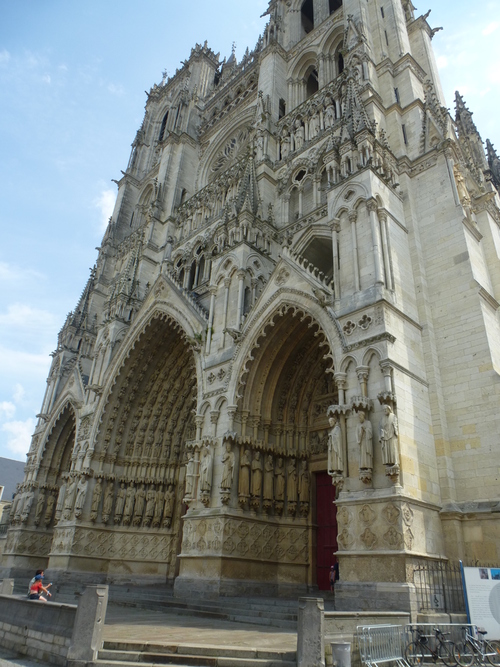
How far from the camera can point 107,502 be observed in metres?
18.0

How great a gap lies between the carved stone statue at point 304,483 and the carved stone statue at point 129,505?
7622mm

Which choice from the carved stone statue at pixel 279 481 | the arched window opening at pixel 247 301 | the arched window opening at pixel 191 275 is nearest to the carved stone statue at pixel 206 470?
the carved stone statue at pixel 279 481

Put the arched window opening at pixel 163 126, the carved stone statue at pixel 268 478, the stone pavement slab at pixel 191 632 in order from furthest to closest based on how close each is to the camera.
→ the arched window opening at pixel 163 126
the carved stone statue at pixel 268 478
the stone pavement slab at pixel 191 632

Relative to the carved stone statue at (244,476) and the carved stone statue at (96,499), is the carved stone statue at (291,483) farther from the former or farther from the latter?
the carved stone statue at (96,499)

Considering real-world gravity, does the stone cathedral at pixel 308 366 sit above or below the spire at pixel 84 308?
below

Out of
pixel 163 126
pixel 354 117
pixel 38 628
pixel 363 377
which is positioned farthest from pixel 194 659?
pixel 163 126

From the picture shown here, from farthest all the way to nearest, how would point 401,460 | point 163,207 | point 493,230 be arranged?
point 163,207
point 493,230
point 401,460

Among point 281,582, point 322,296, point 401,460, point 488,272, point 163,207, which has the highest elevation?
point 163,207

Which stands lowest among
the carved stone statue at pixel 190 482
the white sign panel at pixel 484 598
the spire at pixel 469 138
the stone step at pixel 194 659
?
the stone step at pixel 194 659

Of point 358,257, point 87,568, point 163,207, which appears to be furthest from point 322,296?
point 163,207

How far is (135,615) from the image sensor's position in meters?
10.1

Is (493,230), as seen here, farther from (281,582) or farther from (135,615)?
(135,615)

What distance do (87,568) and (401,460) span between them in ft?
42.3

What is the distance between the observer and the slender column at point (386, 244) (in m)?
11.8
